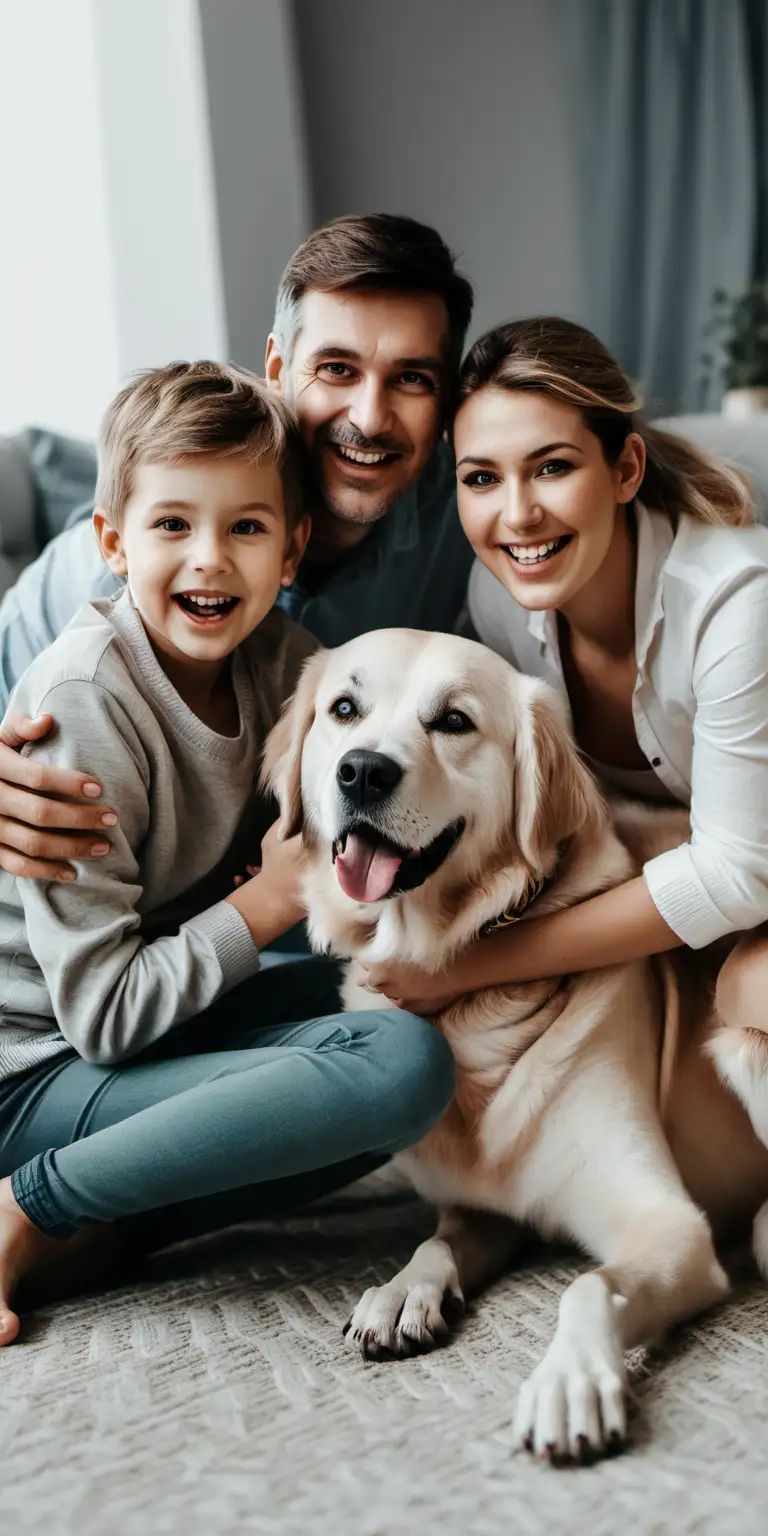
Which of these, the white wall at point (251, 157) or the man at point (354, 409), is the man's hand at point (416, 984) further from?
the white wall at point (251, 157)

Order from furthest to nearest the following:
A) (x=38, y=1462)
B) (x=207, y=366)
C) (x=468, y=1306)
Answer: (x=207, y=366) → (x=468, y=1306) → (x=38, y=1462)

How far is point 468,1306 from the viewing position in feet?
4.49

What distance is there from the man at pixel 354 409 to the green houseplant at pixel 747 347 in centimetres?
228

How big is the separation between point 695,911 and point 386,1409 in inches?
24.3

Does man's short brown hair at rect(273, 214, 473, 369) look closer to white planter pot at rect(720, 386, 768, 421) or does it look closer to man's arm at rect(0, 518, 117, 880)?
man's arm at rect(0, 518, 117, 880)

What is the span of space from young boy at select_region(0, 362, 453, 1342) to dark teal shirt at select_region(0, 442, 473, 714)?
0.26 m

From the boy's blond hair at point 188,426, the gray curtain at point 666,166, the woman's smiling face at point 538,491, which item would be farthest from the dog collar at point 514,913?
the gray curtain at point 666,166

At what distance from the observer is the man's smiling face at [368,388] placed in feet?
5.63

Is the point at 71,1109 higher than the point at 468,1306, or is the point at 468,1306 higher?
the point at 71,1109

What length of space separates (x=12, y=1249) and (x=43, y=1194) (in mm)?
64

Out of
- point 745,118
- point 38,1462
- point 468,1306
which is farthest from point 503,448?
point 745,118

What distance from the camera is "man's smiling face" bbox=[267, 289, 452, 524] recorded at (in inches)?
67.5

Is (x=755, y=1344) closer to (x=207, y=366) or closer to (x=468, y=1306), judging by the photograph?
(x=468, y=1306)

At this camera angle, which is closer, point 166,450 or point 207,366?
point 166,450
